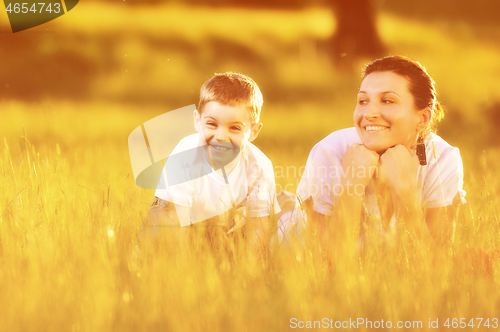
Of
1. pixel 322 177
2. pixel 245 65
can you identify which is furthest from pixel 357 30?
pixel 322 177

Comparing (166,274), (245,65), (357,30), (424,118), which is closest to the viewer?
(166,274)

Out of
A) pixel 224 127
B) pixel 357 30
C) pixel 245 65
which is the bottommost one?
pixel 224 127

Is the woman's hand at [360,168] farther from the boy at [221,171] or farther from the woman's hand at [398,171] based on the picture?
the boy at [221,171]

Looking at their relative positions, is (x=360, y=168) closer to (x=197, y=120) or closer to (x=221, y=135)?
(x=221, y=135)

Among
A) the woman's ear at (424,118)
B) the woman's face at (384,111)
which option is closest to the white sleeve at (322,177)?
the woman's face at (384,111)

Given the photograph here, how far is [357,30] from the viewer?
291 inches

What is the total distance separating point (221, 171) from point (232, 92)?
1.53ft

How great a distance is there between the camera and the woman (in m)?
2.65

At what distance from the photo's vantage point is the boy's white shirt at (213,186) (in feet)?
9.16

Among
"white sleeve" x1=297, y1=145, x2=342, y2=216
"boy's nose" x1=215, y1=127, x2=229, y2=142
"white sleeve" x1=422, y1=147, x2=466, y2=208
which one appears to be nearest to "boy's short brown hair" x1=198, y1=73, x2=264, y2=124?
"boy's nose" x1=215, y1=127, x2=229, y2=142

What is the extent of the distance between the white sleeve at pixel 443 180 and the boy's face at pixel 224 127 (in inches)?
42.4

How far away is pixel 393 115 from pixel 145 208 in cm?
151

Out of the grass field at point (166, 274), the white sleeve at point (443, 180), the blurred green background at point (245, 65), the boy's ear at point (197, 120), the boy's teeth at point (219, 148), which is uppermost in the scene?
the blurred green background at point (245, 65)

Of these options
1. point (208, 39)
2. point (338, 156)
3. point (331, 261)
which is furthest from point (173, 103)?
point (331, 261)
